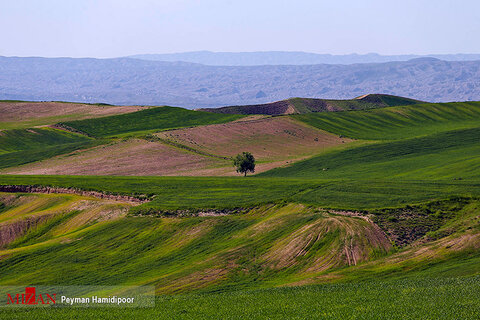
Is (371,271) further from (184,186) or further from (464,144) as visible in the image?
(464,144)

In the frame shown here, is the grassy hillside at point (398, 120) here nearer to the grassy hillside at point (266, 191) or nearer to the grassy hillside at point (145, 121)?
the grassy hillside at point (145, 121)

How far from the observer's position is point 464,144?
120m

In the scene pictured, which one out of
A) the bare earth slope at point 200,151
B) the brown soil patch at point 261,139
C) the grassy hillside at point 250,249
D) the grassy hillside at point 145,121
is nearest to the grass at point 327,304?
the grassy hillside at point 250,249

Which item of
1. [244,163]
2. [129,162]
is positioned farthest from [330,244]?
[129,162]

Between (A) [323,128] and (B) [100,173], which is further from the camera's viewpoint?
(A) [323,128]

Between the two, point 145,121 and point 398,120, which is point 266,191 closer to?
point 145,121

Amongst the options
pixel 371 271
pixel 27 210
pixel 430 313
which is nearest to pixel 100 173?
pixel 27 210

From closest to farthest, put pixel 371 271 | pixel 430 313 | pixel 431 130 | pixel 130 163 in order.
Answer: pixel 430 313
pixel 371 271
pixel 130 163
pixel 431 130

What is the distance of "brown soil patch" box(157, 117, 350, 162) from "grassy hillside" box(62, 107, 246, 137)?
17.8 metres

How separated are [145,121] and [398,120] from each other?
76672 millimetres

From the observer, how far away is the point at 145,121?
175250 millimetres

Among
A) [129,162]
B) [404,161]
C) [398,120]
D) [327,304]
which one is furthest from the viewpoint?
[398,120]

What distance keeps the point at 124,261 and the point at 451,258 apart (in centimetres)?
3180

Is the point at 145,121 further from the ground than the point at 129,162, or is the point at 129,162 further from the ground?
the point at 145,121
